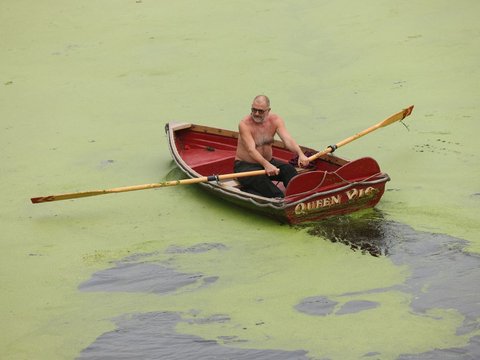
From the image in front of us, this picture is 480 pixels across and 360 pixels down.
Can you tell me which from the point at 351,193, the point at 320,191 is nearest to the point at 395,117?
the point at 351,193

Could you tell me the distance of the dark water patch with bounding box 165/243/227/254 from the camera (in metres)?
6.27

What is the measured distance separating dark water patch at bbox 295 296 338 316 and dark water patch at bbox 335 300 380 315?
0.06 metres

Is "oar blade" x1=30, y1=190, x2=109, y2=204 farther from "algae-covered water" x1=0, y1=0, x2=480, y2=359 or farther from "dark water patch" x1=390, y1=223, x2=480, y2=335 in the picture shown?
"dark water patch" x1=390, y1=223, x2=480, y2=335

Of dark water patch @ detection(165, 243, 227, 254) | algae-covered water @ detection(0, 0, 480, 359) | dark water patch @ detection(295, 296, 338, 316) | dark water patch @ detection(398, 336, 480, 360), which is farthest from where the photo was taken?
dark water patch @ detection(165, 243, 227, 254)

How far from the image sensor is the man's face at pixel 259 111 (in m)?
6.74

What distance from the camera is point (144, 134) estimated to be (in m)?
8.59

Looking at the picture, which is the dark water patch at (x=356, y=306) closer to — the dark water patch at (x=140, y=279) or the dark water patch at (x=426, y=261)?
the dark water patch at (x=426, y=261)

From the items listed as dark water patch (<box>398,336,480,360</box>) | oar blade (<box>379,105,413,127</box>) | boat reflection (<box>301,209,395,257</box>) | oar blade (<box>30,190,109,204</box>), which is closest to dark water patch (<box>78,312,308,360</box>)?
dark water patch (<box>398,336,480,360</box>)

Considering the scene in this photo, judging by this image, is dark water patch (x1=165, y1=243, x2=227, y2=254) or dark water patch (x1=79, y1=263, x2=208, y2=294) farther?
dark water patch (x1=165, y1=243, x2=227, y2=254)

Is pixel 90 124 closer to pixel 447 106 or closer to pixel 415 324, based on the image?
pixel 447 106

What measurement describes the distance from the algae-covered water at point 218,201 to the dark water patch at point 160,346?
0.4 inches

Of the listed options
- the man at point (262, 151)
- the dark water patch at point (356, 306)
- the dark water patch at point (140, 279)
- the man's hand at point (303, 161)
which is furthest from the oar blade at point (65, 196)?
the dark water patch at point (356, 306)

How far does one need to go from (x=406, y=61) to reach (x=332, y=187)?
143 inches

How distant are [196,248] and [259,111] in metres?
1.09
